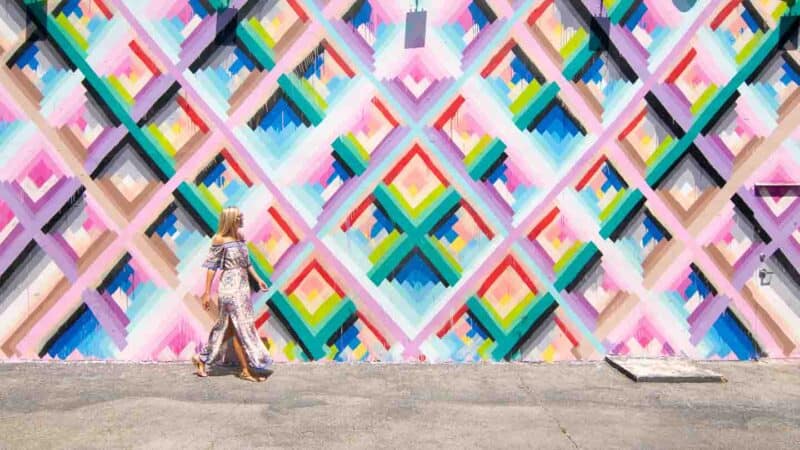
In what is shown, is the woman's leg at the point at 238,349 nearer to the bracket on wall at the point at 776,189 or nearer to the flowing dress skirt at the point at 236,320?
the flowing dress skirt at the point at 236,320

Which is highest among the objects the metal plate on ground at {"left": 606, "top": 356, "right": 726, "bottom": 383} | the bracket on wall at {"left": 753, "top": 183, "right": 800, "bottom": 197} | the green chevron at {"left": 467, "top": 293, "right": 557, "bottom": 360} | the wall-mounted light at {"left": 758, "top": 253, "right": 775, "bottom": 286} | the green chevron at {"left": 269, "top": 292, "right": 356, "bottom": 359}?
the green chevron at {"left": 269, "top": 292, "right": 356, "bottom": 359}

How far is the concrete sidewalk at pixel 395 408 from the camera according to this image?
15.1ft

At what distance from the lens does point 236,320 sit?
244 inches

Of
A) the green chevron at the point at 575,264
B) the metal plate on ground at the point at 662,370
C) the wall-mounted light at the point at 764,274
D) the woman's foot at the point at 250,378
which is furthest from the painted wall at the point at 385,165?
the woman's foot at the point at 250,378

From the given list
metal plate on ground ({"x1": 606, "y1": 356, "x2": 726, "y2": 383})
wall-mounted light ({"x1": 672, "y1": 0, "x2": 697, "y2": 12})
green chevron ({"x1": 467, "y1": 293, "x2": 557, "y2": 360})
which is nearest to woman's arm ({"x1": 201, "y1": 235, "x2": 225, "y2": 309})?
green chevron ({"x1": 467, "y1": 293, "x2": 557, "y2": 360})

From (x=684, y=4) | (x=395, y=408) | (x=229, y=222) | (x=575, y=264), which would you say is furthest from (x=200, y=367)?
(x=684, y=4)

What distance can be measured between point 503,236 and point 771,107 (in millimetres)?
2847

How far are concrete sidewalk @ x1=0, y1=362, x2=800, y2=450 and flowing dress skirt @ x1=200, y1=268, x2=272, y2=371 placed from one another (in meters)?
0.23

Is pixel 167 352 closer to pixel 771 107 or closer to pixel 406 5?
pixel 406 5

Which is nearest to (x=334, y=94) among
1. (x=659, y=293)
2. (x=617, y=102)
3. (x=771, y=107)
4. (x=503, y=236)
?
(x=503, y=236)

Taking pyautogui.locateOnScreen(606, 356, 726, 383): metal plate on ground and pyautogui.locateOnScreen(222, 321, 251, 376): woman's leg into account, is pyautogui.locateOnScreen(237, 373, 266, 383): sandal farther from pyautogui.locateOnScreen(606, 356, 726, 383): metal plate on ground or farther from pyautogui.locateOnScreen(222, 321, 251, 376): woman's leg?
pyautogui.locateOnScreen(606, 356, 726, 383): metal plate on ground

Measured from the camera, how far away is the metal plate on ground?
20.0ft

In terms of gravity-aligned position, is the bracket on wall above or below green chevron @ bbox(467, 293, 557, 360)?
below

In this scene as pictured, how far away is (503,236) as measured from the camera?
22.3ft
